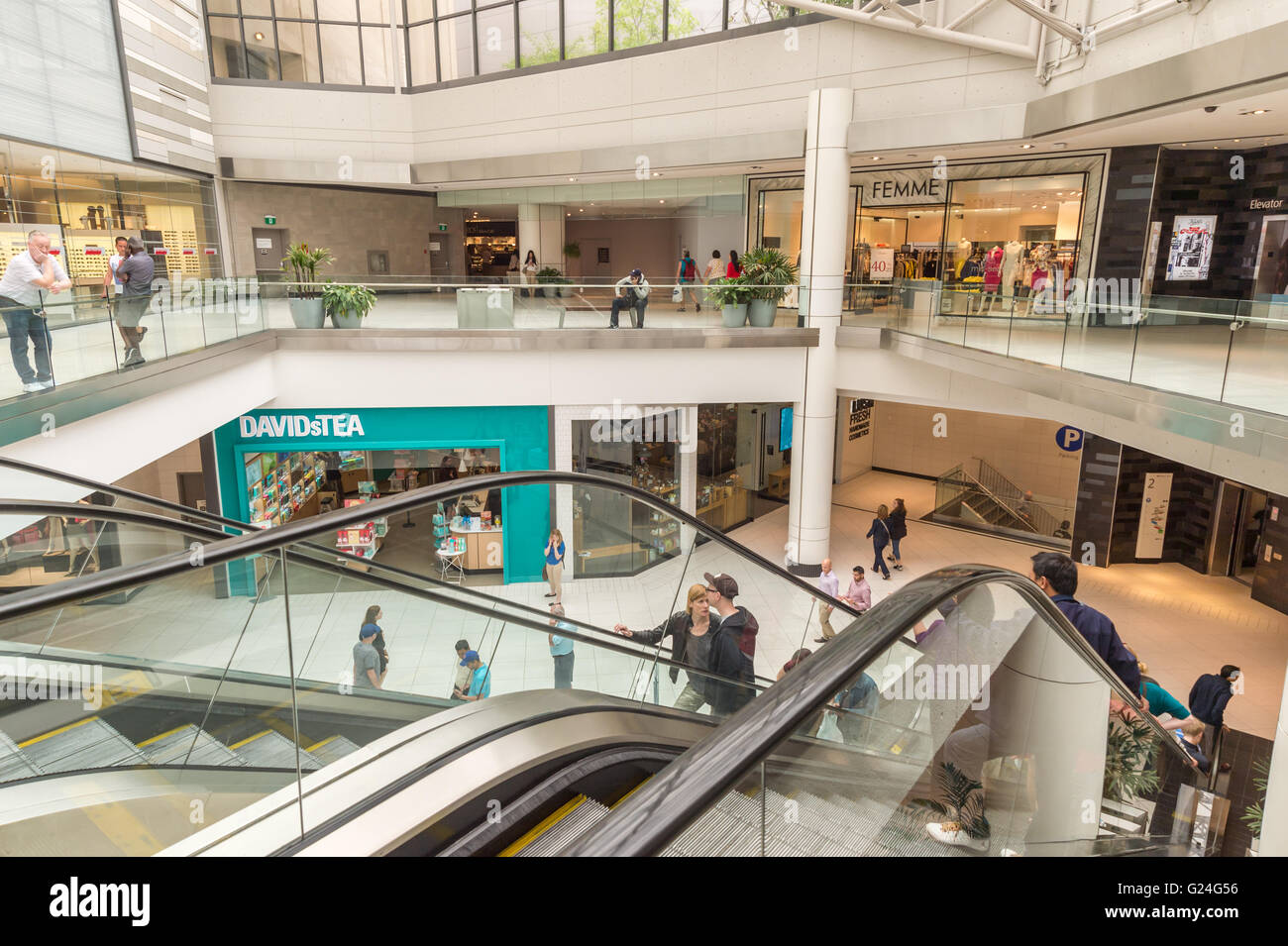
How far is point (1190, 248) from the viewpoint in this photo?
12961 millimetres

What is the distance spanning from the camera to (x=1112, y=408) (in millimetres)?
8438

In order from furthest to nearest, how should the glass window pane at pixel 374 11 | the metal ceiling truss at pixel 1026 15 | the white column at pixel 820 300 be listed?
the glass window pane at pixel 374 11
the white column at pixel 820 300
the metal ceiling truss at pixel 1026 15

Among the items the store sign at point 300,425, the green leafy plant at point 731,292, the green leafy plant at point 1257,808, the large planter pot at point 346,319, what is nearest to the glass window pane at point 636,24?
the green leafy plant at point 731,292

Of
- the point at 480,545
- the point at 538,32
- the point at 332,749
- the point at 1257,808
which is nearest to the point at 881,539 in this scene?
the point at 480,545

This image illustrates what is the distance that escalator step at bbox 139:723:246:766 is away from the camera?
3.12 metres

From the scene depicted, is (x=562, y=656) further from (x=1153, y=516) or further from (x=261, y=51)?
(x=261, y=51)

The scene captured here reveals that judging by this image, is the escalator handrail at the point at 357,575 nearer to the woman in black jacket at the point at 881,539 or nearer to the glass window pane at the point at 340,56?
the woman in black jacket at the point at 881,539


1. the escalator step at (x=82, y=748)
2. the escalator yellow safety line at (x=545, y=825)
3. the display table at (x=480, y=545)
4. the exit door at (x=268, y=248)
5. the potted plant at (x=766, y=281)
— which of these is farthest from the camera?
the exit door at (x=268, y=248)

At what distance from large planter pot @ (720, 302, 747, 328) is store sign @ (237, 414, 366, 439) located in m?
6.19

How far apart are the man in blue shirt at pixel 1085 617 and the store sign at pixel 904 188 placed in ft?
40.8

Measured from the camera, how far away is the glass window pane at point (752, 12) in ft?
47.6

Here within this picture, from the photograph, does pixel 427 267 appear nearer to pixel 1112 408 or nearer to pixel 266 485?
pixel 266 485

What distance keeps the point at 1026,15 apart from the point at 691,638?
11.7 metres

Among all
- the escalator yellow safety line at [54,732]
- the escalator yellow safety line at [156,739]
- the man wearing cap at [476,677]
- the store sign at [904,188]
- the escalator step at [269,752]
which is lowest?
the man wearing cap at [476,677]
